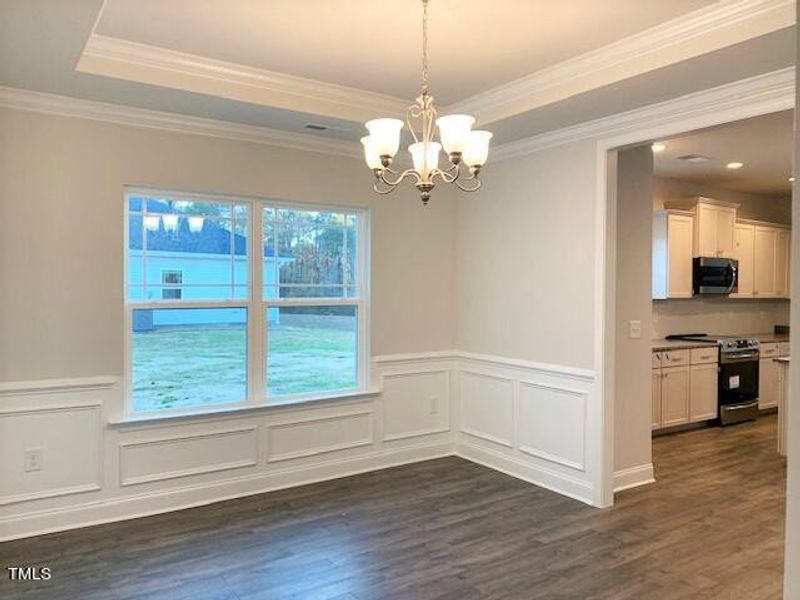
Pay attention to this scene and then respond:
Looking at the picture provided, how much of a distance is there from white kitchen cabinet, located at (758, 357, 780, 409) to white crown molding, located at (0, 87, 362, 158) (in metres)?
5.21

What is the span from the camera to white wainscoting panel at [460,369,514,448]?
15.6 feet

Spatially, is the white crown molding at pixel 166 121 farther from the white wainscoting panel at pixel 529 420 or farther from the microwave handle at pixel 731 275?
the microwave handle at pixel 731 275

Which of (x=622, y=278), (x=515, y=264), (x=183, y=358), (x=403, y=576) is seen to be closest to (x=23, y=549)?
(x=183, y=358)

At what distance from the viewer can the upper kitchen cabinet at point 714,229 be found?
21.9 feet

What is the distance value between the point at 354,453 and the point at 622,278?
2.42 meters

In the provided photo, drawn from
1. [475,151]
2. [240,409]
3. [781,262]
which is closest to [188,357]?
[240,409]

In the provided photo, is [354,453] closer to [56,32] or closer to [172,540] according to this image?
[172,540]

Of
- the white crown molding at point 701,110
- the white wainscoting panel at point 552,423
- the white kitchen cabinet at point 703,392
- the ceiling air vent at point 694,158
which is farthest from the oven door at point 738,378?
the white crown molding at point 701,110

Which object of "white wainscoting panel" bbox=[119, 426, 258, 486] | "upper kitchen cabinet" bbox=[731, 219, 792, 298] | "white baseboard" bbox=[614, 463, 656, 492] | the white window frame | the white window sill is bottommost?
"white baseboard" bbox=[614, 463, 656, 492]

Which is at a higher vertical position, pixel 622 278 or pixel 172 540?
pixel 622 278

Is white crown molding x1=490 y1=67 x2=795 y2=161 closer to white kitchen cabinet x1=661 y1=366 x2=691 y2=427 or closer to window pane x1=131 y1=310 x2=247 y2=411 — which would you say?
window pane x1=131 y1=310 x2=247 y2=411

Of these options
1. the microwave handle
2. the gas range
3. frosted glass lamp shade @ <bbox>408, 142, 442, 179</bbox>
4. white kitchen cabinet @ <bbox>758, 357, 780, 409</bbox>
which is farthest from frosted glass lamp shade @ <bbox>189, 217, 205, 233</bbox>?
white kitchen cabinet @ <bbox>758, 357, 780, 409</bbox>

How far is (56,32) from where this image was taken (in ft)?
8.63

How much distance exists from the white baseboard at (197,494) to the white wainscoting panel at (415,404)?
0.15 metres
